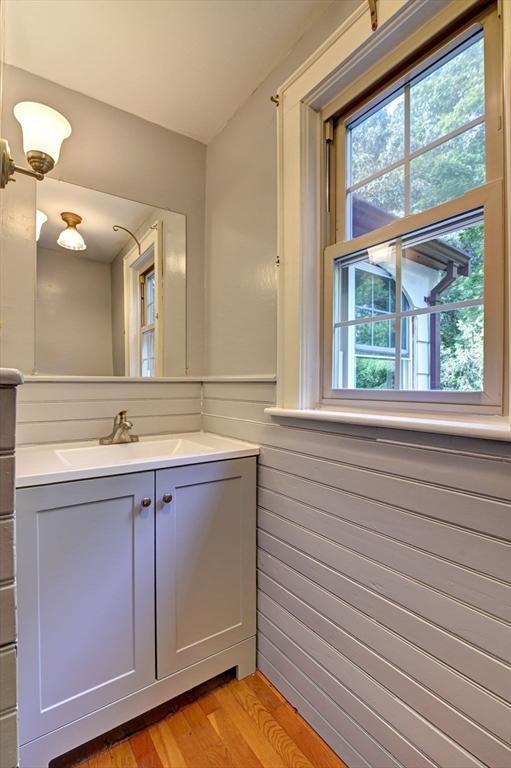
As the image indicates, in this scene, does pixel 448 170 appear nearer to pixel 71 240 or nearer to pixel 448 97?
pixel 448 97

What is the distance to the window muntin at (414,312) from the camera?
891 millimetres

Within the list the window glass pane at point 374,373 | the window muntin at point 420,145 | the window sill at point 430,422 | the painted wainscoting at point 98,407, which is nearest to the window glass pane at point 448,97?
the window muntin at point 420,145

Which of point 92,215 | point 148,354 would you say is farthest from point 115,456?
point 92,215

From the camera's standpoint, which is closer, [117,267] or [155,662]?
[155,662]

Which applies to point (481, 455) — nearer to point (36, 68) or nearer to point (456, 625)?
point (456, 625)

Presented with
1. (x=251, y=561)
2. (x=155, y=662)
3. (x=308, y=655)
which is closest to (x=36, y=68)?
(x=251, y=561)

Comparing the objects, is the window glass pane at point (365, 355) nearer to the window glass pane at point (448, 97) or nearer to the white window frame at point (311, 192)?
the white window frame at point (311, 192)

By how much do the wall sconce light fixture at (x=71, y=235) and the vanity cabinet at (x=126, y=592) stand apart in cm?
105

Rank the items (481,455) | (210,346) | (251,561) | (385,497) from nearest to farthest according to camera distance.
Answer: (481,455), (385,497), (251,561), (210,346)

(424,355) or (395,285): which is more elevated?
(395,285)

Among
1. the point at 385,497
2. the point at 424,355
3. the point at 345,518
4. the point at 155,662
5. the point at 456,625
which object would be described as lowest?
the point at 155,662

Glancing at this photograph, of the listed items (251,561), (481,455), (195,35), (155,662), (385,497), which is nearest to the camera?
(481,455)

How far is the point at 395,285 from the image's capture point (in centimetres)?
106

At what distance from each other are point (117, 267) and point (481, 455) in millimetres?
1595
